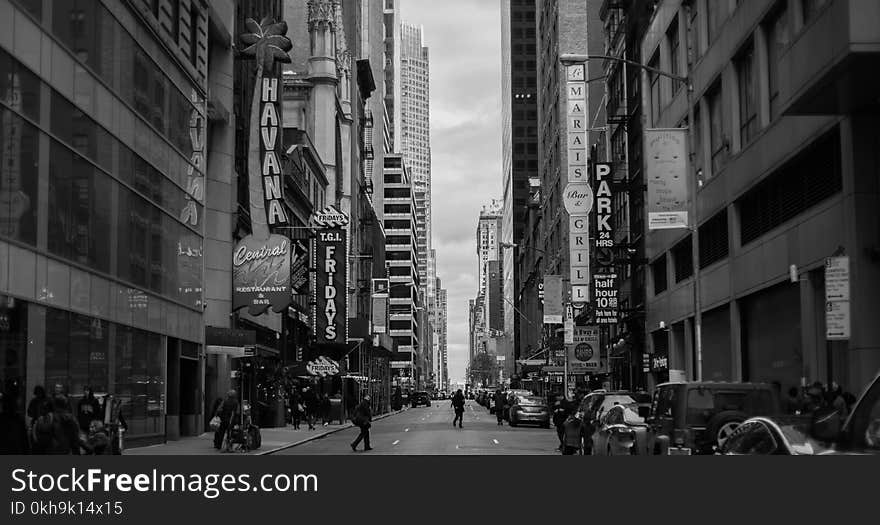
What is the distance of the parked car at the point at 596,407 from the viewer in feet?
84.7

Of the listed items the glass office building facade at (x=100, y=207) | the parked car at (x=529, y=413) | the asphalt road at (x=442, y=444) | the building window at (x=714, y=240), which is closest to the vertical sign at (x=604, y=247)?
the parked car at (x=529, y=413)

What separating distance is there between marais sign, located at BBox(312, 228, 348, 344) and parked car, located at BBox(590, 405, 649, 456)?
47.4 m

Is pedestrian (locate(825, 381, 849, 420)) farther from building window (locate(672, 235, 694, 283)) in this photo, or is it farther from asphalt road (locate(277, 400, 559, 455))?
building window (locate(672, 235, 694, 283))

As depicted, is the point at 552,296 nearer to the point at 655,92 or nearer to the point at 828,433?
the point at 655,92

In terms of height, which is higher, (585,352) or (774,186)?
(774,186)

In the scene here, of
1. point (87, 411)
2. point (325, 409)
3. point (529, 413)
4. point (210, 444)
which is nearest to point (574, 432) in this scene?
point (87, 411)

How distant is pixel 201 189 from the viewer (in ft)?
139

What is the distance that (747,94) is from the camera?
33.3 metres

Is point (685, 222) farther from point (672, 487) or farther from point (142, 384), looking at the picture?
point (672, 487)

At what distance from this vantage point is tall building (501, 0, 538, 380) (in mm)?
167625

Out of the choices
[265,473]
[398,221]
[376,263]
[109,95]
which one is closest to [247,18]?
[109,95]

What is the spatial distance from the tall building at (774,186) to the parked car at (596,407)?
2.28 meters

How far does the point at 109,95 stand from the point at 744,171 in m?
18.4

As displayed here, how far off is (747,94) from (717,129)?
3890 mm
